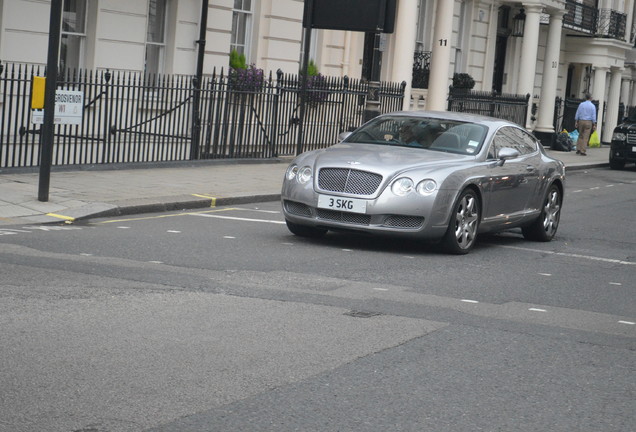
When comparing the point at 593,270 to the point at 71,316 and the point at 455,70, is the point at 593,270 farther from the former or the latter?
the point at 455,70

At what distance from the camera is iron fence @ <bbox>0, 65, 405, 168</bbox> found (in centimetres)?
1744

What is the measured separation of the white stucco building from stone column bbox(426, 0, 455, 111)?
26 mm

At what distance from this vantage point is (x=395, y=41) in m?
27.9

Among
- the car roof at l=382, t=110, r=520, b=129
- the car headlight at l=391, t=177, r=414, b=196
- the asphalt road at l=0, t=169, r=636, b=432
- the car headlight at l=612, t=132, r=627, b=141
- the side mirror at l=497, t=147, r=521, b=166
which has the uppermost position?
the car roof at l=382, t=110, r=520, b=129

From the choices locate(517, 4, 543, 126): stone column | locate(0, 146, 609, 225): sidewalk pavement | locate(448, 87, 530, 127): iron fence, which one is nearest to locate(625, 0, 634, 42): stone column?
locate(517, 4, 543, 126): stone column

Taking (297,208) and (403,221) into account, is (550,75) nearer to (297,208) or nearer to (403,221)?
(297,208)

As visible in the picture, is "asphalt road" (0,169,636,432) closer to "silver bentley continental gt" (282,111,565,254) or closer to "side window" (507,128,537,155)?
"silver bentley continental gt" (282,111,565,254)

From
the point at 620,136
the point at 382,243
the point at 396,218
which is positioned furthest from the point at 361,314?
the point at 620,136

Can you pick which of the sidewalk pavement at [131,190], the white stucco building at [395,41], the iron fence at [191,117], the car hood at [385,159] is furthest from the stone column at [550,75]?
the car hood at [385,159]

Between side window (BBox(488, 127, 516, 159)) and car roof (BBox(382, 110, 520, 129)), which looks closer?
side window (BBox(488, 127, 516, 159))

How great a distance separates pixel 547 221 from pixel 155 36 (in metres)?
10.1

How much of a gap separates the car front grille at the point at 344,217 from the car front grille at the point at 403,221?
0.20 meters

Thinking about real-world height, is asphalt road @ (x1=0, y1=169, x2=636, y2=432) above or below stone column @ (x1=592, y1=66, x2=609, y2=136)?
below

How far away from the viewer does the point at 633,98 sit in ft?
181
